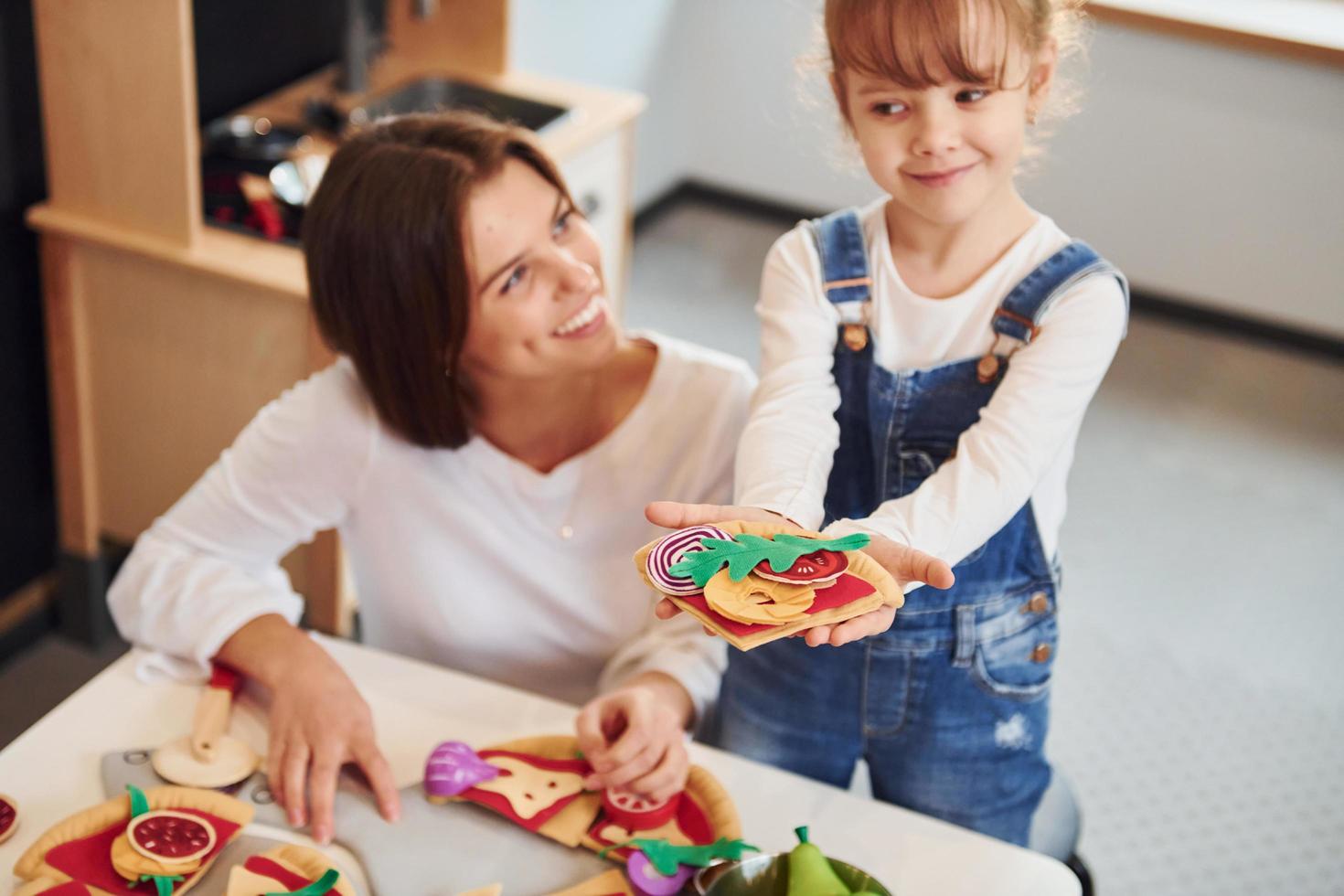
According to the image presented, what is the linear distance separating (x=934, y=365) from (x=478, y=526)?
0.50 meters

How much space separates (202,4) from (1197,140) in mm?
2434

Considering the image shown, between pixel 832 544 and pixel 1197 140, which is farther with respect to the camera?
pixel 1197 140

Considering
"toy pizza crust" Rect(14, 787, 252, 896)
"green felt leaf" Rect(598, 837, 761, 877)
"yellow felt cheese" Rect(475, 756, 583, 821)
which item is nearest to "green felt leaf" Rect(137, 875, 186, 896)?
"toy pizza crust" Rect(14, 787, 252, 896)

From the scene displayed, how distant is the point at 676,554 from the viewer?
86 centimetres

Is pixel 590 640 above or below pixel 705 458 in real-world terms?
below

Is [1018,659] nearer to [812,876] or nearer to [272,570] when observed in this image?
[812,876]

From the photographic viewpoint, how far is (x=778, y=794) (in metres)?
1.08

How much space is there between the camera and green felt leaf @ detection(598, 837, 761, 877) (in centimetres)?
97

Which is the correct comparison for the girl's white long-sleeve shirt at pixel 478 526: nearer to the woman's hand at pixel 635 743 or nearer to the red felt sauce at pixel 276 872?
the woman's hand at pixel 635 743

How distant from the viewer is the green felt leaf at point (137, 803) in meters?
0.98

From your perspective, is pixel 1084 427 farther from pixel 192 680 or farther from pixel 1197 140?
pixel 192 680

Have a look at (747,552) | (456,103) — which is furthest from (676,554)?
(456,103)

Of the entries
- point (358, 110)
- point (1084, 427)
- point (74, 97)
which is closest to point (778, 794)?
point (74, 97)

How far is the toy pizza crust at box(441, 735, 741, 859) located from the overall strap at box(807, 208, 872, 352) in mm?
366
